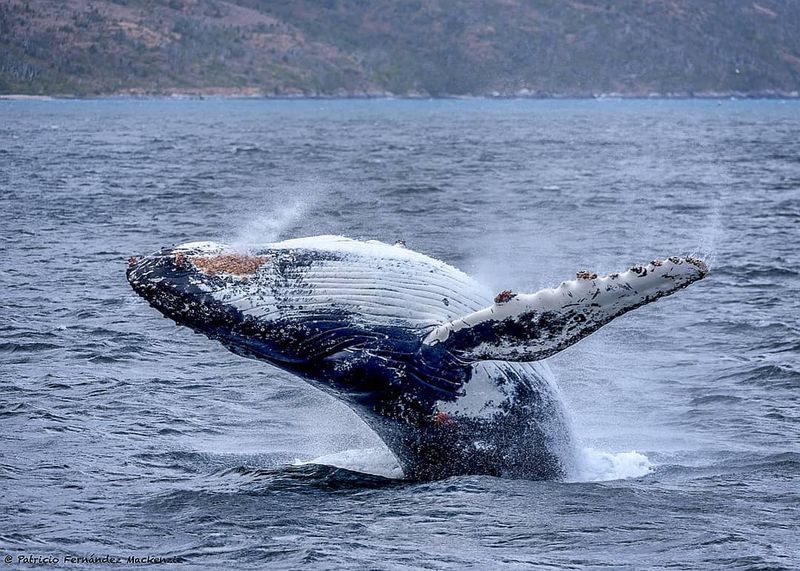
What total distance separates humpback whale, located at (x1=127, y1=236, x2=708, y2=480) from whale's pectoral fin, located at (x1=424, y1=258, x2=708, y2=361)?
36cm

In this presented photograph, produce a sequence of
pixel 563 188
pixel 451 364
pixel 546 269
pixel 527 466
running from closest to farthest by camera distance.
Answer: pixel 451 364, pixel 527 466, pixel 546 269, pixel 563 188

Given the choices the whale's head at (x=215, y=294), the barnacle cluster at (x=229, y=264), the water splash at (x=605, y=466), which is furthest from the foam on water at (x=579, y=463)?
the barnacle cluster at (x=229, y=264)

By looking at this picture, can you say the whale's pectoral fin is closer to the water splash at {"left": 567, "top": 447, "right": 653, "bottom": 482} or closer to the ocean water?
the ocean water

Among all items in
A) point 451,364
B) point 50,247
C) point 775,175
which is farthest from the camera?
point 775,175

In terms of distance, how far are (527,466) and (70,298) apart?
32.0 ft

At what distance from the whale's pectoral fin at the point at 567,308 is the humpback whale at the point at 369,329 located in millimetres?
358

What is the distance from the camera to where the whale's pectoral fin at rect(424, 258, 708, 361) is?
736 cm

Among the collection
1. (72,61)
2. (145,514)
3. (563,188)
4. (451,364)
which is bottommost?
(145,514)

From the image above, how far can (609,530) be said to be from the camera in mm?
7855

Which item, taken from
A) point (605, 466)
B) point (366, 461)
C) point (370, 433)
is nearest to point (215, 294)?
point (366, 461)

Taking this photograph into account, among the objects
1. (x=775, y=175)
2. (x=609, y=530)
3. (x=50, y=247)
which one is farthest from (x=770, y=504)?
(x=775, y=175)

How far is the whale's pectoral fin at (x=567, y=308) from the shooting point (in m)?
7.36

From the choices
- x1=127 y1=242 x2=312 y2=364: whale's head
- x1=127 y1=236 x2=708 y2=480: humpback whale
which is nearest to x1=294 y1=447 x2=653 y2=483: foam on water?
x1=127 y1=236 x2=708 y2=480: humpback whale

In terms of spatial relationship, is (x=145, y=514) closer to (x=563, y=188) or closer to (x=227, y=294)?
(x=227, y=294)
